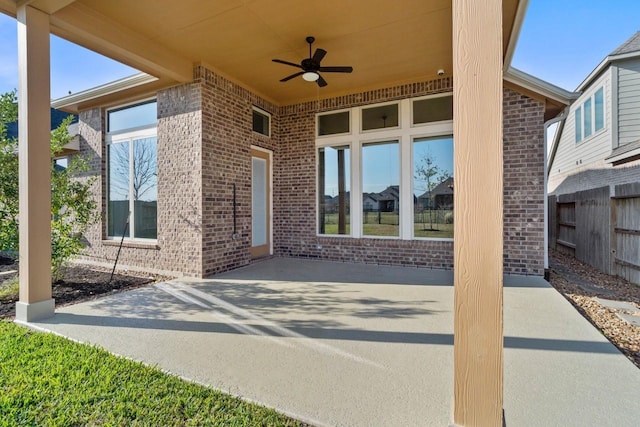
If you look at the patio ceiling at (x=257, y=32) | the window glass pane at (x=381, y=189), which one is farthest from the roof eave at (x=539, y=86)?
the window glass pane at (x=381, y=189)

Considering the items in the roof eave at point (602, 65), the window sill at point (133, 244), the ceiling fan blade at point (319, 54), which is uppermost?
the roof eave at point (602, 65)

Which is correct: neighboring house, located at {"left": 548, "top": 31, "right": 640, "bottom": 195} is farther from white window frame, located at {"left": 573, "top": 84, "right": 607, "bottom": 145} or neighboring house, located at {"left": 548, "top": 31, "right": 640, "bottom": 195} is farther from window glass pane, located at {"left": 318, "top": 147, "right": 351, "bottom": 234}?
window glass pane, located at {"left": 318, "top": 147, "right": 351, "bottom": 234}

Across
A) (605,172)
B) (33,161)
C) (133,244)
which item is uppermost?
(605,172)

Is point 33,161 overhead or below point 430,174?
below

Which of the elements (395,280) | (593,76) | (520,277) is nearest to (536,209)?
(520,277)

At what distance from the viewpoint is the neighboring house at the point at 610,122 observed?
8.16 meters

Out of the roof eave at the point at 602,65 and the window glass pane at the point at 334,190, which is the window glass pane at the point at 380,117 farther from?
the roof eave at the point at 602,65

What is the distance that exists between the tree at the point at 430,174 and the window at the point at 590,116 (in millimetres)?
6740

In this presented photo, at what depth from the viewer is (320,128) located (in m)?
7.11

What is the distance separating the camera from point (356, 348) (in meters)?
2.68

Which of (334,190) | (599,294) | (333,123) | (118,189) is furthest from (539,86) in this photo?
(118,189)

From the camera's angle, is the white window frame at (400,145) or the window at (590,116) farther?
the window at (590,116)

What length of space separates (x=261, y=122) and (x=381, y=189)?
9.74 feet

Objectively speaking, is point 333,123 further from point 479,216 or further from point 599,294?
point 479,216
